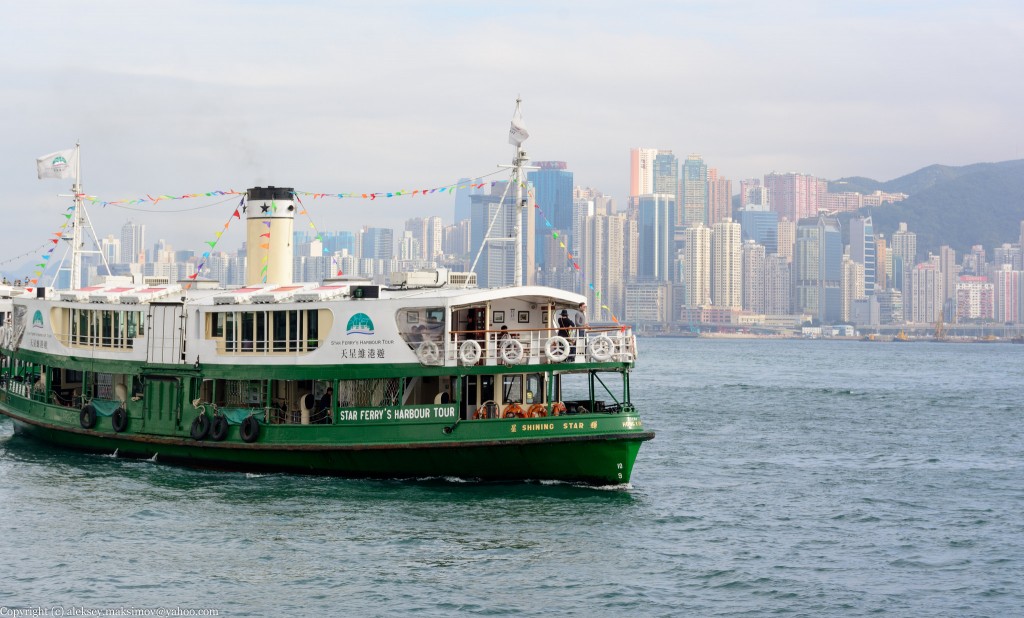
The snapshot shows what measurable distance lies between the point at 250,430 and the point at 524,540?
352 inches

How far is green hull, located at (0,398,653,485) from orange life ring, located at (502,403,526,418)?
728 millimetres

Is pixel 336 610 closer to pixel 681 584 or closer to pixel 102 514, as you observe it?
pixel 681 584

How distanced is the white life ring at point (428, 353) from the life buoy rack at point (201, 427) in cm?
601

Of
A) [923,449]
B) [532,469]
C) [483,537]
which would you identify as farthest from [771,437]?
[483,537]

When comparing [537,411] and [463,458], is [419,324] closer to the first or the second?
[463,458]

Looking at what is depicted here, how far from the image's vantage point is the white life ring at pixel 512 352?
27953mm

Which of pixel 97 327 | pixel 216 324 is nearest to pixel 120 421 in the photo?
pixel 97 327

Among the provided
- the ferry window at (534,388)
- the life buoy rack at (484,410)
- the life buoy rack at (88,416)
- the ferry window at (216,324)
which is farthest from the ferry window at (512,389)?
the life buoy rack at (88,416)

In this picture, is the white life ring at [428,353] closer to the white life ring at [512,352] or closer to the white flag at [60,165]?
the white life ring at [512,352]

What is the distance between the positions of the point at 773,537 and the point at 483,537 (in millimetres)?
5877

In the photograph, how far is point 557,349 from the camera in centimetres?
2812

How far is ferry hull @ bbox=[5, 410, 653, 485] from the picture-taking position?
90.9 feet

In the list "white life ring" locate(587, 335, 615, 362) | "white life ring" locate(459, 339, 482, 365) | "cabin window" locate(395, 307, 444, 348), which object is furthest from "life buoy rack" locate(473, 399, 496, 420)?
"white life ring" locate(587, 335, 615, 362)

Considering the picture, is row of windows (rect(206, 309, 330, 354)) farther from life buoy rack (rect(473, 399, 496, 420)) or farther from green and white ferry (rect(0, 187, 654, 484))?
life buoy rack (rect(473, 399, 496, 420))
